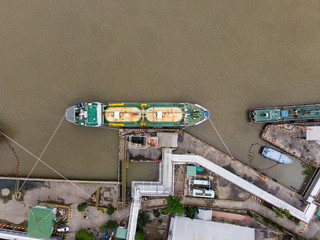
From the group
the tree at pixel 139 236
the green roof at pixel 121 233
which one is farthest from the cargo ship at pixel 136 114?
the tree at pixel 139 236

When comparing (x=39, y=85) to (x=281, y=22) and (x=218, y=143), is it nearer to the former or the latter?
(x=218, y=143)

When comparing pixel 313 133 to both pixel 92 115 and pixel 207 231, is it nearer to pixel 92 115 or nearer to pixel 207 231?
pixel 207 231

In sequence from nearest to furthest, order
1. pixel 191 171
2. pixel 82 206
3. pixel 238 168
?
pixel 82 206, pixel 191 171, pixel 238 168

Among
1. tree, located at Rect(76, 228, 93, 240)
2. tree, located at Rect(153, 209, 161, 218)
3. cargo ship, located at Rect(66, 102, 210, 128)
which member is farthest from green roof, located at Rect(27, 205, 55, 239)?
tree, located at Rect(153, 209, 161, 218)

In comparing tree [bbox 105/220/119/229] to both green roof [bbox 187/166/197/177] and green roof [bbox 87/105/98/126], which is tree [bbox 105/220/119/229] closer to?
green roof [bbox 187/166/197/177]

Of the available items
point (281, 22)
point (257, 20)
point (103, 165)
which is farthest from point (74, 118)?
point (281, 22)

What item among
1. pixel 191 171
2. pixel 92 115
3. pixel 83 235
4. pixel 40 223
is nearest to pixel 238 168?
pixel 191 171

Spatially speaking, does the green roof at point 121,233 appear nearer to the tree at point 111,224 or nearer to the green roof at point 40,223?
the tree at point 111,224
